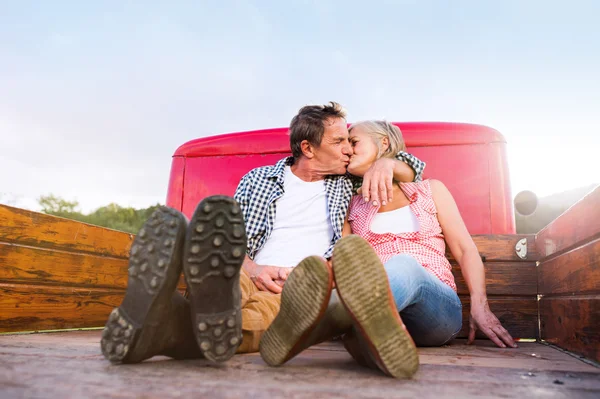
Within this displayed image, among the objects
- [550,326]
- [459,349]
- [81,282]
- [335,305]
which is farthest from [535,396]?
[81,282]

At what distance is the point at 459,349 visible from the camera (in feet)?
5.12

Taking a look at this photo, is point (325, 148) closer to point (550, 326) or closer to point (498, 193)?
point (498, 193)

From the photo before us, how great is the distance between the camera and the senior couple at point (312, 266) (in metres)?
0.95

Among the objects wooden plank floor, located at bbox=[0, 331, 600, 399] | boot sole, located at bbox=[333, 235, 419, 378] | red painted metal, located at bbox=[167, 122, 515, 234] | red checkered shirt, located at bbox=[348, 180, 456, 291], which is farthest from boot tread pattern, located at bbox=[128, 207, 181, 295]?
red painted metal, located at bbox=[167, 122, 515, 234]

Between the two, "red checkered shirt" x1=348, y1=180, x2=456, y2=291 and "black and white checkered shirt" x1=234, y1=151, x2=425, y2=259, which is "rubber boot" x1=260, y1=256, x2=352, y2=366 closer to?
"red checkered shirt" x1=348, y1=180, x2=456, y2=291

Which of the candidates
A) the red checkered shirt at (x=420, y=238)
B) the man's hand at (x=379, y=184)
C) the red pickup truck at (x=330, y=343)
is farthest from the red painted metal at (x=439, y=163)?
the man's hand at (x=379, y=184)

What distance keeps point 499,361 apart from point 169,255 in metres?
0.90

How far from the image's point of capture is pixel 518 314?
1970 millimetres

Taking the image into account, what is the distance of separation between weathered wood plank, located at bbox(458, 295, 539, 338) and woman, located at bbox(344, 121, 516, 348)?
30cm

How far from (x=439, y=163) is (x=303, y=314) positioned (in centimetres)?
155

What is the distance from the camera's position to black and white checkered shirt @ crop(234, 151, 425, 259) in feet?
6.23

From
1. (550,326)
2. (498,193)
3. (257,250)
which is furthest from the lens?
(498,193)

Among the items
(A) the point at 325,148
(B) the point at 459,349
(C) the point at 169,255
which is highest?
(A) the point at 325,148

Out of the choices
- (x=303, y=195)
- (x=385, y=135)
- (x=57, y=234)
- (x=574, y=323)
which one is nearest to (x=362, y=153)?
(x=385, y=135)
